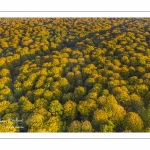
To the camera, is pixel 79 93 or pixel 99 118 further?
pixel 79 93

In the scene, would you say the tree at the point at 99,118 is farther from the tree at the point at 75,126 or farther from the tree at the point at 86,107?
the tree at the point at 75,126

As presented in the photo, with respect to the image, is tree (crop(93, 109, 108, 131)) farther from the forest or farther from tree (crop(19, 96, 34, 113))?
tree (crop(19, 96, 34, 113))

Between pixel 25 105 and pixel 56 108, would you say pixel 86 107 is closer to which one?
pixel 56 108

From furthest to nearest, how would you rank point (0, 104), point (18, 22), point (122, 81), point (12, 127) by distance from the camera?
point (18, 22) < point (122, 81) < point (0, 104) < point (12, 127)

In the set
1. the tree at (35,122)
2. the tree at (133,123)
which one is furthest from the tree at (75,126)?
the tree at (133,123)

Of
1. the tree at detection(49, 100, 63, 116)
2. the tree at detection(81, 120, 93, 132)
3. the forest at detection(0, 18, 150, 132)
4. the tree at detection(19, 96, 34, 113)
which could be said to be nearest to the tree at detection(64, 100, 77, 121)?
the forest at detection(0, 18, 150, 132)

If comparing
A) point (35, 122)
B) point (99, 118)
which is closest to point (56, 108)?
point (35, 122)

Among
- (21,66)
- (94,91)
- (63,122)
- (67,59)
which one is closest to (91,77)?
(94,91)
